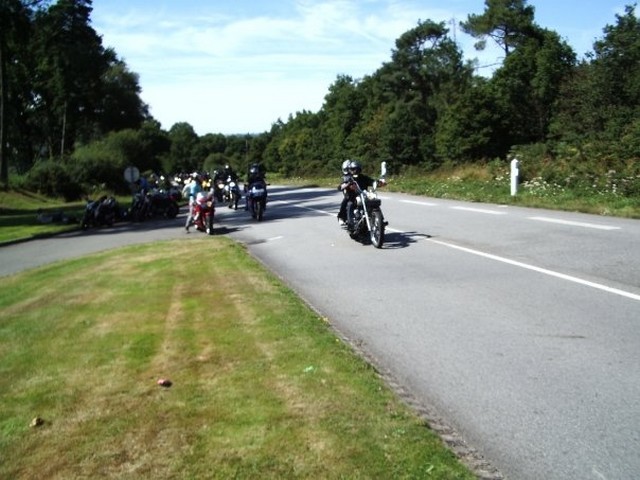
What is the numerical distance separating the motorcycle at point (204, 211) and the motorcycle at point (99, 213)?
6860 mm

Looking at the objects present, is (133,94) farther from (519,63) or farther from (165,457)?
(165,457)

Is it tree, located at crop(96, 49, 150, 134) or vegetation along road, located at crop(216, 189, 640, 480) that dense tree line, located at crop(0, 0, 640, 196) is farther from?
vegetation along road, located at crop(216, 189, 640, 480)

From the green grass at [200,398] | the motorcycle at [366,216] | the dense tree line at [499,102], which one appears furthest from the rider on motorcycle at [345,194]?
the dense tree line at [499,102]

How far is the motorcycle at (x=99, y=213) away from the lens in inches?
995

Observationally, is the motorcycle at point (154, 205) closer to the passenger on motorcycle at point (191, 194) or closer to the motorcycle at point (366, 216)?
the passenger on motorcycle at point (191, 194)

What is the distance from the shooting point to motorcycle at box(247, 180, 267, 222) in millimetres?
22875

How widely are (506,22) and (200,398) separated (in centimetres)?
7145

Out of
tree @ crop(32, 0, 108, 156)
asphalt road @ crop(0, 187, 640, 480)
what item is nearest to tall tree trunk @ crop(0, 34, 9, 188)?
tree @ crop(32, 0, 108, 156)

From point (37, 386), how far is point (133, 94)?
77839 mm

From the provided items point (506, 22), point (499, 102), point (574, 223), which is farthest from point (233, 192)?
point (506, 22)

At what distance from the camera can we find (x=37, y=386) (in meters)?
5.73

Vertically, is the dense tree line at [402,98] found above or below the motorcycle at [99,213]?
above

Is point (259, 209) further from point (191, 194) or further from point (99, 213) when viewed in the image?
point (99, 213)

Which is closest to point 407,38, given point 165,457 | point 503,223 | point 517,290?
point 503,223
